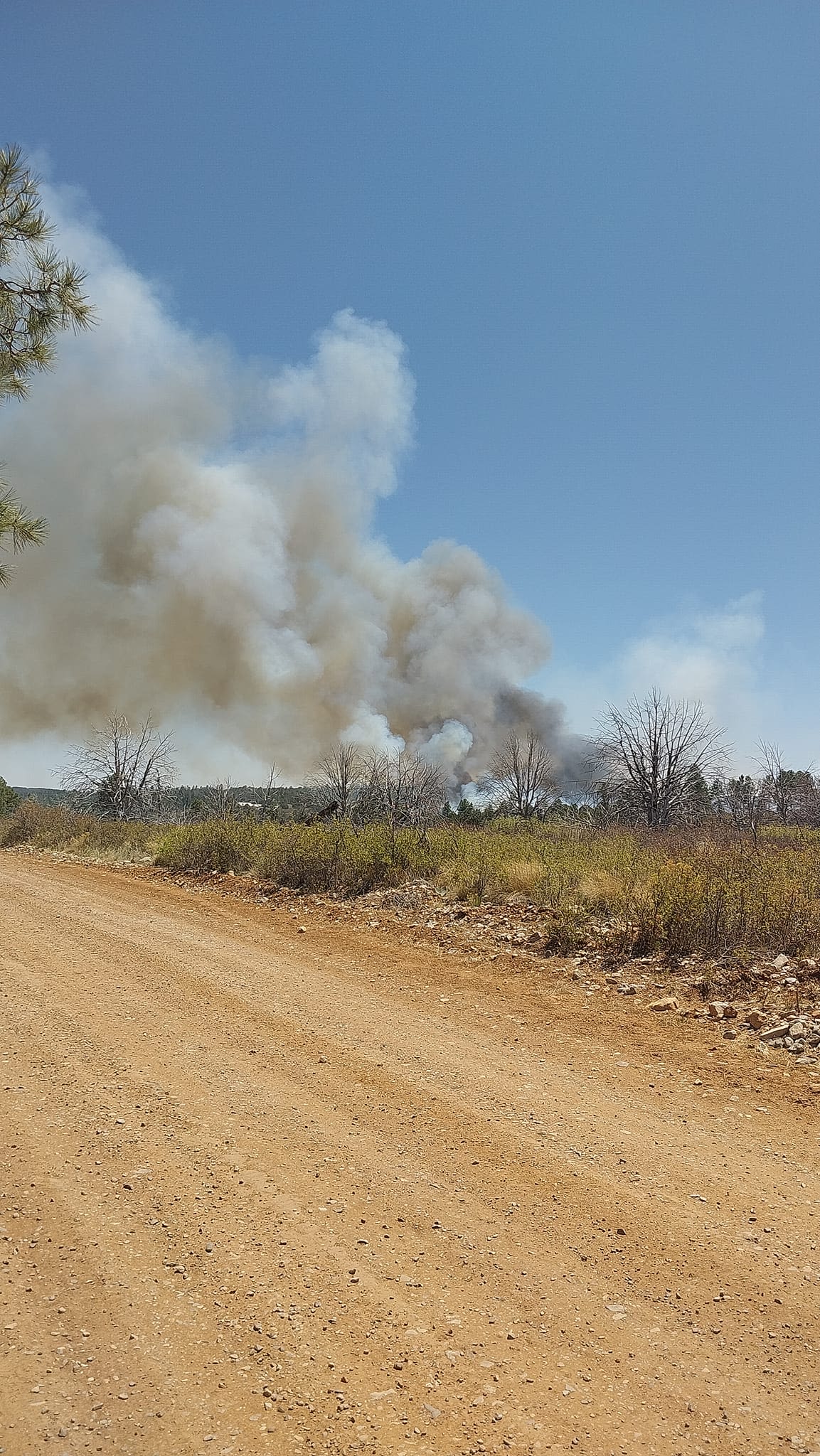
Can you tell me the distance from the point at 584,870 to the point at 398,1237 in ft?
21.6

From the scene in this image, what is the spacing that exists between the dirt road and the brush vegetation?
5.88ft

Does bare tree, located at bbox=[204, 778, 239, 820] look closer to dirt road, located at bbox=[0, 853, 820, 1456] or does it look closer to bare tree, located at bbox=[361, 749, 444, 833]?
bare tree, located at bbox=[361, 749, 444, 833]

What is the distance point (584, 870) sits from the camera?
8.96 metres

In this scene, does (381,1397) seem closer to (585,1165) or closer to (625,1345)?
(625,1345)

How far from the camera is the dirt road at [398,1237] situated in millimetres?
1989

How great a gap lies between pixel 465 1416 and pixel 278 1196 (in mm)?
1183

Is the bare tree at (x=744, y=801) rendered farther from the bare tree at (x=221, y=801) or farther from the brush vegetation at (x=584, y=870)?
the bare tree at (x=221, y=801)

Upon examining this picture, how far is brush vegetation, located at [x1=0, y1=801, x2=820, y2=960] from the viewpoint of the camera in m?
6.68

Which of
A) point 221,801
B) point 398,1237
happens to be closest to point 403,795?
point 221,801

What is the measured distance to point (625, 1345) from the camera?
2.24 metres

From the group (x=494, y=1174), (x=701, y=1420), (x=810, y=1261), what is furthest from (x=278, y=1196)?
(x=810, y=1261)

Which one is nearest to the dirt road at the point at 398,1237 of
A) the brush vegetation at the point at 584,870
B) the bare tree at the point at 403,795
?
the brush vegetation at the point at 584,870

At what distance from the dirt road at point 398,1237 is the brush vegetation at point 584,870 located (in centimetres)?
179

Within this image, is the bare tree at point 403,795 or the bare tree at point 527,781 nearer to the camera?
the bare tree at point 403,795
